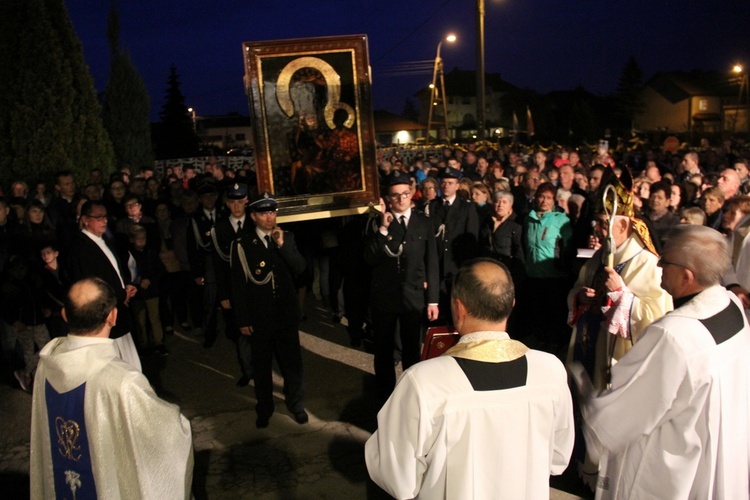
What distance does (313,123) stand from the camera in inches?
264

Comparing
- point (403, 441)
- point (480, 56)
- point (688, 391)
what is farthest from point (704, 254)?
point (480, 56)

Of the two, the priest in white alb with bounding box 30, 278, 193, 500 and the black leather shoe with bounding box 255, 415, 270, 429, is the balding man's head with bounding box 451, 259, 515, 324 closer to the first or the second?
the priest in white alb with bounding box 30, 278, 193, 500

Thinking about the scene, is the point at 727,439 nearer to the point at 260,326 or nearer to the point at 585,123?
the point at 260,326

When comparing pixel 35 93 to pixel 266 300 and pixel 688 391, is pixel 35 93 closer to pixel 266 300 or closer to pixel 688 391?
pixel 266 300

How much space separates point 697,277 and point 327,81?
459 cm

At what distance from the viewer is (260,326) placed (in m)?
5.22

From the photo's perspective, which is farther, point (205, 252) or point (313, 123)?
point (205, 252)

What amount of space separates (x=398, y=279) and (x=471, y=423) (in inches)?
121

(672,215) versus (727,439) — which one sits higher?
(672,215)

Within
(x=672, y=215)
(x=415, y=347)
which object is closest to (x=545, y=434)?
(x=415, y=347)

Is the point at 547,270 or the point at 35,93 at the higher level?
the point at 35,93

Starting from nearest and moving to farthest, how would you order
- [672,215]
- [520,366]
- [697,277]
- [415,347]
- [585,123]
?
1. [520,366]
2. [697,277]
3. [415,347]
4. [672,215]
5. [585,123]

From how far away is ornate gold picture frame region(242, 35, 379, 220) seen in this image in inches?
Result: 255

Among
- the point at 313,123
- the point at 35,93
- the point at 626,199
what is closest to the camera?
the point at 626,199
